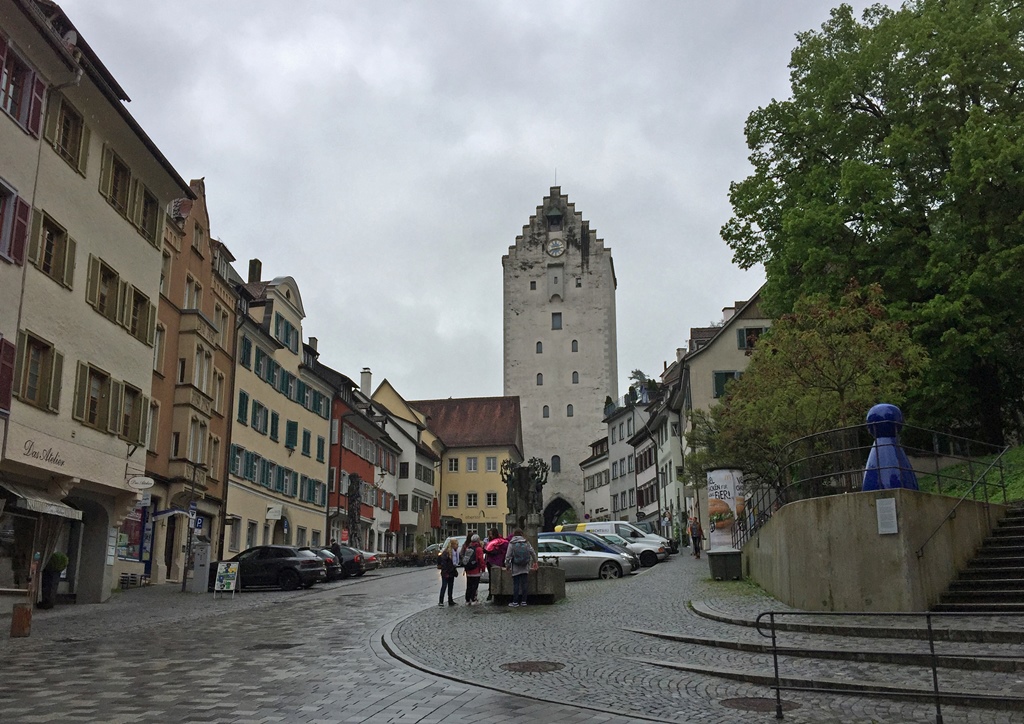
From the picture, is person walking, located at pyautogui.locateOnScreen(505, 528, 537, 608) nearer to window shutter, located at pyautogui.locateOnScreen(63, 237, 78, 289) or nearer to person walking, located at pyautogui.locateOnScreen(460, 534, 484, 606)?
person walking, located at pyautogui.locateOnScreen(460, 534, 484, 606)

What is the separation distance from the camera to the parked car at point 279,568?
105ft

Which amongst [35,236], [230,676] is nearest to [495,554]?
[230,676]

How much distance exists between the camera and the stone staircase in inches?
590

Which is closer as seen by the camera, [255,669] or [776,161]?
[255,669]

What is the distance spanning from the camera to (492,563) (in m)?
23.5

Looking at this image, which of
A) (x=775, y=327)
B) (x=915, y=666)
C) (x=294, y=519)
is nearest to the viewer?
(x=915, y=666)

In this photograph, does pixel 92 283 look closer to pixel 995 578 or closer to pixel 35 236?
pixel 35 236

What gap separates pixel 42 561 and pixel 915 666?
751 inches

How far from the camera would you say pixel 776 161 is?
32.6m

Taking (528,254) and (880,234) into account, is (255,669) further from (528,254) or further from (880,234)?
(528,254)

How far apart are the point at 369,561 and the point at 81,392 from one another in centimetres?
2112

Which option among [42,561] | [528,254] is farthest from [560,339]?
[42,561]

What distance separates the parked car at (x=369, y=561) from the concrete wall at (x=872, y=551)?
25.5 m

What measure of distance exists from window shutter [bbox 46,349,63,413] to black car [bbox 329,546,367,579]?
1797 centimetres
